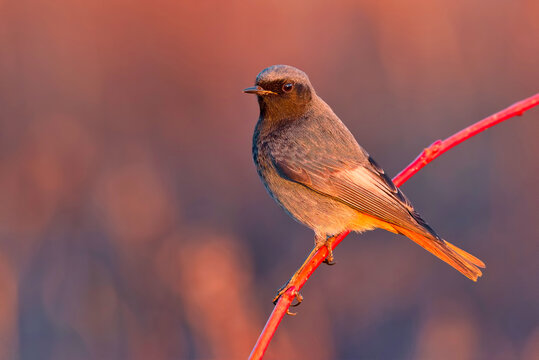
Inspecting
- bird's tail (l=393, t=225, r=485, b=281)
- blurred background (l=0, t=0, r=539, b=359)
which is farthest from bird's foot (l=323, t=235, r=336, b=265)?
blurred background (l=0, t=0, r=539, b=359)

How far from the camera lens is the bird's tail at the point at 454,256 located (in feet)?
12.9

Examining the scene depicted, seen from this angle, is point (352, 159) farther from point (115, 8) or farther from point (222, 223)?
point (115, 8)

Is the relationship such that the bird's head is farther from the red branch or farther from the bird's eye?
the red branch

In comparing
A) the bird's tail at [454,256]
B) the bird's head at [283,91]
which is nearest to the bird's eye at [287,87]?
the bird's head at [283,91]

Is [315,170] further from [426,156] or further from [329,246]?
[426,156]

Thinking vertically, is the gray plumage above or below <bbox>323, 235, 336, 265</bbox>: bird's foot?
above

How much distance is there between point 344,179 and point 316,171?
0.62 feet

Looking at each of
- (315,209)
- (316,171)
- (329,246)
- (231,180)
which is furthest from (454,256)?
(231,180)

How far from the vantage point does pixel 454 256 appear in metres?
3.97

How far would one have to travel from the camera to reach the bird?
419 cm

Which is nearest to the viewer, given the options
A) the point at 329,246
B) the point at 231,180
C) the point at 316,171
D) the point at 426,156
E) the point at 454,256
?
the point at 426,156

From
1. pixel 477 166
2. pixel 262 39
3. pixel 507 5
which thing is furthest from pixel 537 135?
pixel 262 39

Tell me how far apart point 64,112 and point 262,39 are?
8.97 ft

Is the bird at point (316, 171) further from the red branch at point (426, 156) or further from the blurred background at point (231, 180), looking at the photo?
the blurred background at point (231, 180)
